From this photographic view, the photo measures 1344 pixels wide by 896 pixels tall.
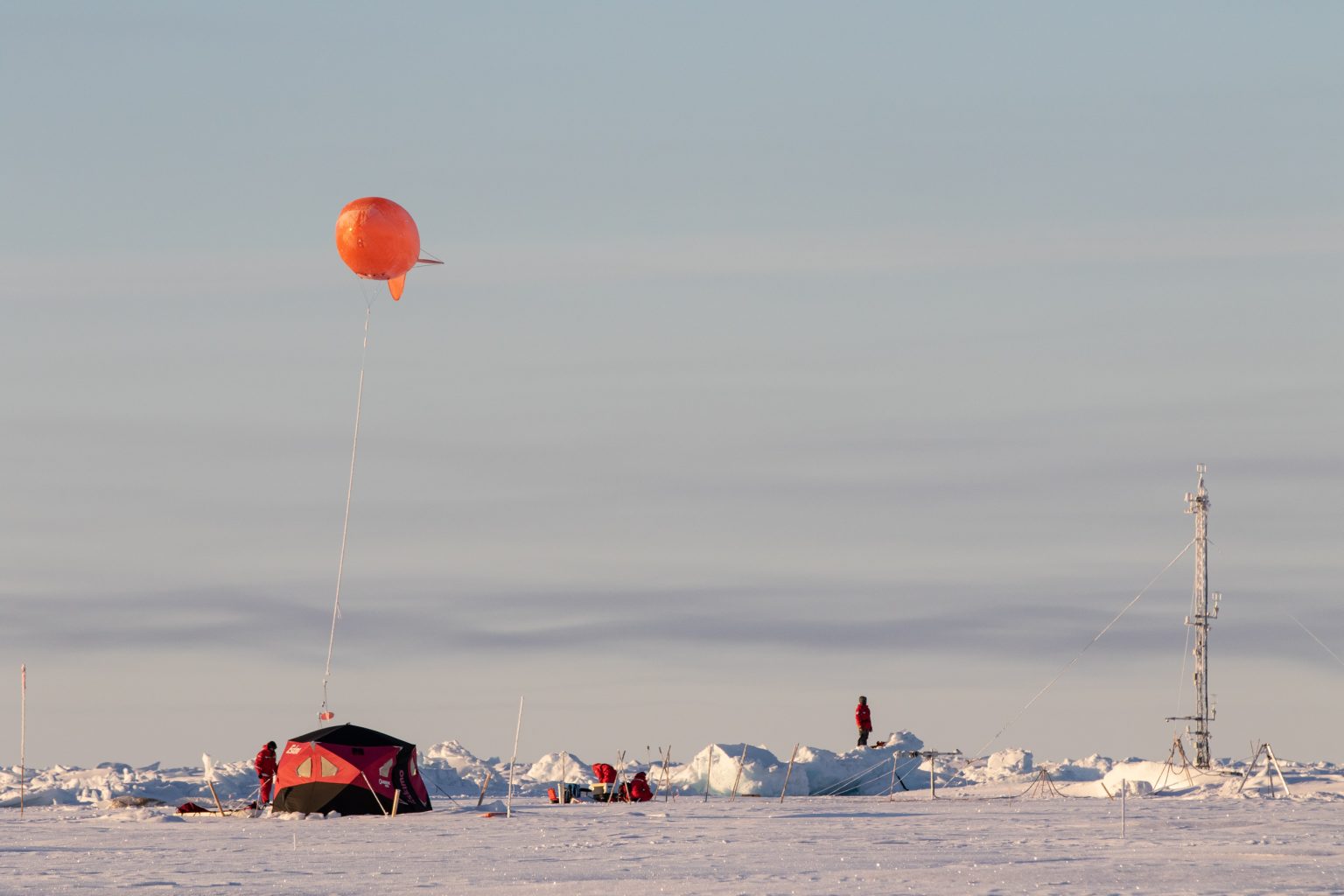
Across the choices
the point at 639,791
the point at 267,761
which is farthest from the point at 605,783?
the point at 267,761

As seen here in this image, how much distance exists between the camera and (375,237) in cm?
3822

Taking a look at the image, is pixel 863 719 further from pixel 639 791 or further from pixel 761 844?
pixel 761 844

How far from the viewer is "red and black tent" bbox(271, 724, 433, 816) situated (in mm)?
46094

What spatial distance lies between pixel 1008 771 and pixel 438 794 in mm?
25528

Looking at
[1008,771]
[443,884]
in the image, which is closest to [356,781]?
[443,884]

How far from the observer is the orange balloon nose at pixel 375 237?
125 ft

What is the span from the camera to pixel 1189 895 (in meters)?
24.5

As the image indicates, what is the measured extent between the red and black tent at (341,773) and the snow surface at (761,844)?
27.6 inches

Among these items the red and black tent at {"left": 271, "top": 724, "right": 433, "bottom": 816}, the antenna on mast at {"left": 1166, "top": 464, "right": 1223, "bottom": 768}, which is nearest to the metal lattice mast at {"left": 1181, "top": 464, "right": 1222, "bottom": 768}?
the antenna on mast at {"left": 1166, "top": 464, "right": 1223, "bottom": 768}

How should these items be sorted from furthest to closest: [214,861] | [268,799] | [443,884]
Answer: [268,799], [214,861], [443,884]

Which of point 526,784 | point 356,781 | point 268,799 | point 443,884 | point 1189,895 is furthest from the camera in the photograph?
point 526,784

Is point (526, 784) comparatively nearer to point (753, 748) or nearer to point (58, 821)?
point (753, 748)

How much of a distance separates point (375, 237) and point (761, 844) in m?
13.9

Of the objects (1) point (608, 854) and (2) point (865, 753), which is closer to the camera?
(1) point (608, 854)
